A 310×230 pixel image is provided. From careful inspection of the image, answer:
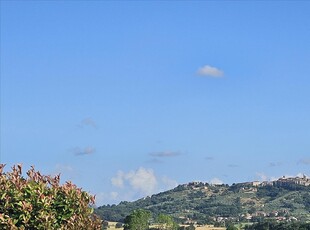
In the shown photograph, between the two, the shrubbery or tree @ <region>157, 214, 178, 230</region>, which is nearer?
the shrubbery

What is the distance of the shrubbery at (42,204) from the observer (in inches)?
917

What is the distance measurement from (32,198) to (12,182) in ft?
4.48

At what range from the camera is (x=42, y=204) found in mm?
23500

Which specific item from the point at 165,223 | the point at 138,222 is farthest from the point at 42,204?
the point at 165,223

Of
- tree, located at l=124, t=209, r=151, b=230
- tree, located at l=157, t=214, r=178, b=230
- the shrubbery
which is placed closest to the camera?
the shrubbery

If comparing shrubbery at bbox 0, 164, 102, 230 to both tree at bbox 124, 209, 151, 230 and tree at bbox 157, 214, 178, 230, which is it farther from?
tree at bbox 157, 214, 178, 230

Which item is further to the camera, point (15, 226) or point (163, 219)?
point (163, 219)

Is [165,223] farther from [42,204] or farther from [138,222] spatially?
[42,204]

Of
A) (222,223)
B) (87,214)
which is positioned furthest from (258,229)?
(87,214)

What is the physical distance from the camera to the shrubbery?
76.4 ft

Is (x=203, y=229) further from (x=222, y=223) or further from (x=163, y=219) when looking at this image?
(x=163, y=219)

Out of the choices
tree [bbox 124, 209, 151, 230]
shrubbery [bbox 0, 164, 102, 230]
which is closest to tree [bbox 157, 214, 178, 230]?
tree [bbox 124, 209, 151, 230]

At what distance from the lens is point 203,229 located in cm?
18000

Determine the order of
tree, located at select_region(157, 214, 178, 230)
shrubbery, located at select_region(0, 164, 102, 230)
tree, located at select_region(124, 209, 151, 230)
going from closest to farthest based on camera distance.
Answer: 1. shrubbery, located at select_region(0, 164, 102, 230)
2. tree, located at select_region(124, 209, 151, 230)
3. tree, located at select_region(157, 214, 178, 230)
